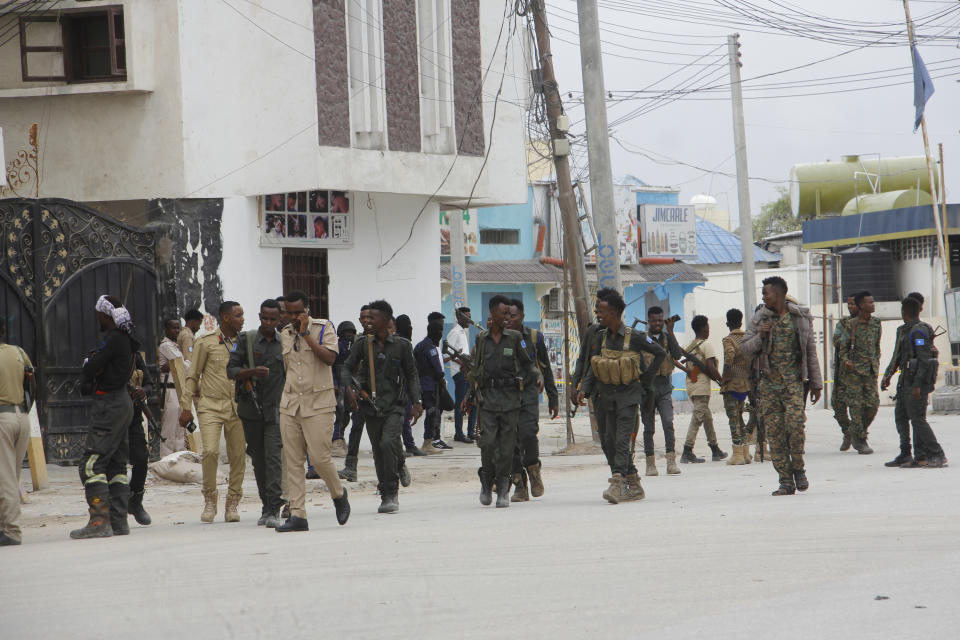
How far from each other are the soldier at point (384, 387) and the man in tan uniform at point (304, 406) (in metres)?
1.02

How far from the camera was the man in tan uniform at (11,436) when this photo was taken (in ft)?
31.4

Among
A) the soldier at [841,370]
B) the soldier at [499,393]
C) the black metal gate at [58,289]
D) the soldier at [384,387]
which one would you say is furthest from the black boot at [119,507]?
the soldier at [841,370]

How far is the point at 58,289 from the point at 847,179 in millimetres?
36657

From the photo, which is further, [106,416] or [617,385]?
[617,385]

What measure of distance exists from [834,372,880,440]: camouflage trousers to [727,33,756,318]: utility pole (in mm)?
10152

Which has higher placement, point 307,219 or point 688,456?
point 307,219

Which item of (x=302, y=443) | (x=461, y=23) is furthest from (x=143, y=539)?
(x=461, y=23)

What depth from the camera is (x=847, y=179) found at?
4594 cm

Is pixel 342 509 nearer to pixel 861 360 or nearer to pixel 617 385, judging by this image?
→ pixel 617 385

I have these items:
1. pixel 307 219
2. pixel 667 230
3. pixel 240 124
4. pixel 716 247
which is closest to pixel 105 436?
pixel 240 124

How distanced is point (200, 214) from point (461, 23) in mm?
5524

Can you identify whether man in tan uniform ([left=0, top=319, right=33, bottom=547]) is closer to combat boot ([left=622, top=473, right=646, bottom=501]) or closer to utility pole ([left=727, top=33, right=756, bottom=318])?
combat boot ([left=622, top=473, right=646, bottom=501])

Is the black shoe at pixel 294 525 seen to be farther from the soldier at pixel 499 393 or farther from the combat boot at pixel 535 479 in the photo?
the combat boot at pixel 535 479

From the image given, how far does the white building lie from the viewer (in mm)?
16672
